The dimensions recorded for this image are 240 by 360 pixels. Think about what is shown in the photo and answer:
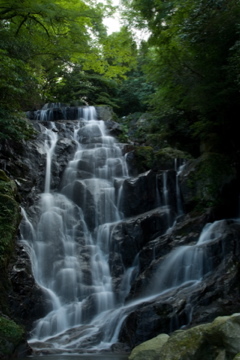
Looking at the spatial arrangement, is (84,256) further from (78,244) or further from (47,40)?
(47,40)

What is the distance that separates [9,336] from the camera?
22.7ft

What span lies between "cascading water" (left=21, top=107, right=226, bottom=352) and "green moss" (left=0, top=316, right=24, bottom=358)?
150cm

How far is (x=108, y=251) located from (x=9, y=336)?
22.5 feet

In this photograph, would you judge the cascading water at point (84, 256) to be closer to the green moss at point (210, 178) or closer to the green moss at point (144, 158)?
the green moss at point (144, 158)

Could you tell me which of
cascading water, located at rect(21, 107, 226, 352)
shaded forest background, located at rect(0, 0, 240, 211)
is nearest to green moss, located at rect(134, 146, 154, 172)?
cascading water, located at rect(21, 107, 226, 352)

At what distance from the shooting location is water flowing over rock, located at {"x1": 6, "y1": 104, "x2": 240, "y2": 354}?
9.09 metres

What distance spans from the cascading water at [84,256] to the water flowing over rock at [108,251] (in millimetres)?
35

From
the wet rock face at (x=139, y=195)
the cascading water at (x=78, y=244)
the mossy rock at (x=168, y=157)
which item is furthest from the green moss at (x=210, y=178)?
the cascading water at (x=78, y=244)

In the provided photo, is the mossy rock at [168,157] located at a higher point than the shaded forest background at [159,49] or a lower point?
lower

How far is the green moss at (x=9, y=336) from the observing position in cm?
662

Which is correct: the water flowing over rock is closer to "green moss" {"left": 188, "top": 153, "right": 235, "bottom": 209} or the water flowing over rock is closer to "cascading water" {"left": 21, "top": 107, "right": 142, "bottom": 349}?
"cascading water" {"left": 21, "top": 107, "right": 142, "bottom": 349}

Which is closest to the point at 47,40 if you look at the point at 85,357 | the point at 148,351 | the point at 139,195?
the point at 139,195

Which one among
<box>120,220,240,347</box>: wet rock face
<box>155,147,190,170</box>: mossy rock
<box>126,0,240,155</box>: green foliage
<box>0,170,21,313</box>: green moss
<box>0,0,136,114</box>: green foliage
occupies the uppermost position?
<box>0,0,136,114</box>: green foliage

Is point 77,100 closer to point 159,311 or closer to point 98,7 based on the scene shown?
point 98,7
